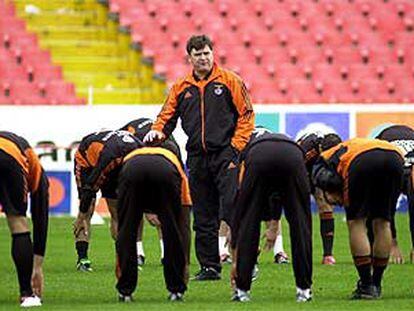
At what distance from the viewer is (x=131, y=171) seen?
12828mm

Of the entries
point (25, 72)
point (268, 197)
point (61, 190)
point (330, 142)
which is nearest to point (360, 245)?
point (268, 197)

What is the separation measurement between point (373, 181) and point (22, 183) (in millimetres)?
2990

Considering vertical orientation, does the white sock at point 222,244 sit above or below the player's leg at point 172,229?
below

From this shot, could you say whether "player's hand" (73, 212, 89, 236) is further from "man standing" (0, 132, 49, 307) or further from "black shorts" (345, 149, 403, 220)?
"black shorts" (345, 149, 403, 220)

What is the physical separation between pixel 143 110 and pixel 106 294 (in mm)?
12631

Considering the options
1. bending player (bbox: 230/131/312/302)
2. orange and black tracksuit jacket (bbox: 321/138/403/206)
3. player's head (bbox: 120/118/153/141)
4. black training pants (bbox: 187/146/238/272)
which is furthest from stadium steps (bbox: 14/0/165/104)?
bending player (bbox: 230/131/312/302)

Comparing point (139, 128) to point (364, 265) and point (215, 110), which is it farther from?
point (364, 265)

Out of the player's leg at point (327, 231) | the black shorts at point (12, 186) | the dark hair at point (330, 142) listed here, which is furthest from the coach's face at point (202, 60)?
the player's leg at point (327, 231)

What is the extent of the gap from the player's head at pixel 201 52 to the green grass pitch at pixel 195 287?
2146 millimetres

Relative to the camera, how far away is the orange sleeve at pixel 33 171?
506 inches

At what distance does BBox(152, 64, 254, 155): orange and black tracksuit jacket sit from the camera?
15227 mm

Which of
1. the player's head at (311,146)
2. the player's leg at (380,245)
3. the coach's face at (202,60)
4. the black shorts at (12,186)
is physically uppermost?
the coach's face at (202,60)

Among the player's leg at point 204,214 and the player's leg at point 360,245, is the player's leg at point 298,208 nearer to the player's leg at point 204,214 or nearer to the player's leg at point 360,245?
the player's leg at point 360,245

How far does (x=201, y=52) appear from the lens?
14.9 m
